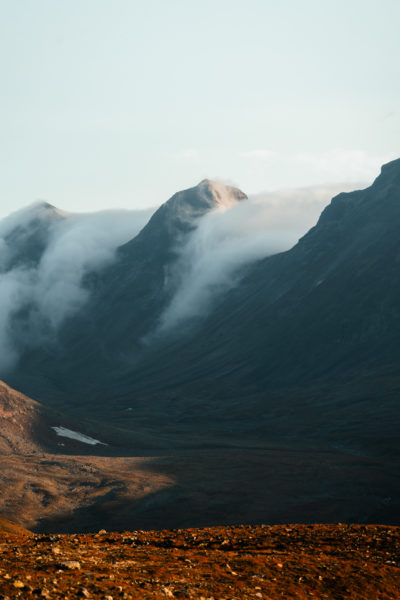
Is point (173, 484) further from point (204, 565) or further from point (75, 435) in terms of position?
point (204, 565)

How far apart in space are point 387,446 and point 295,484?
5213cm

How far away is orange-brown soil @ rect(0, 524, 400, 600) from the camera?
20.6 m

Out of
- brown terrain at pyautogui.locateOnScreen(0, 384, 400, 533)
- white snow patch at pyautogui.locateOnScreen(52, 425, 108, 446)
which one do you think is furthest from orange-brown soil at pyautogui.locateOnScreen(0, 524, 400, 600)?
white snow patch at pyautogui.locateOnScreen(52, 425, 108, 446)

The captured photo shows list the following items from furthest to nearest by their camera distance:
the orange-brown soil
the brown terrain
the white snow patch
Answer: the white snow patch < the brown terrain < the orange-brown soil

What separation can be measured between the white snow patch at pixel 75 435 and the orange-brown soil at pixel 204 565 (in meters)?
133

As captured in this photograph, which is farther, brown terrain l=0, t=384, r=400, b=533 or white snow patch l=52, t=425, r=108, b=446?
white snow patch l=52, t=425, r=108, b=446

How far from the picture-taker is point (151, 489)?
370 feet

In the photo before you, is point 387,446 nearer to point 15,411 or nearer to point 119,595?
point 15,411

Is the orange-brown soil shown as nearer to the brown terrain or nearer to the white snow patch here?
the brown terrain

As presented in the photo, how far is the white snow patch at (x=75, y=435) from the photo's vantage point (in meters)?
164

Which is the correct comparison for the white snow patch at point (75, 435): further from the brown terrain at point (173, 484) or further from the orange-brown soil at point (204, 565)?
the orange-brown soil at point (204, 565)

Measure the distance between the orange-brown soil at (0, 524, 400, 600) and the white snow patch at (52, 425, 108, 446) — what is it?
133m

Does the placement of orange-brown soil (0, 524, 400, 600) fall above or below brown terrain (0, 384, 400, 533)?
above

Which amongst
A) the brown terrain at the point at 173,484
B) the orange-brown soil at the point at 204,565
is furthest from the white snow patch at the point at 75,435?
the orange-brown soil at the point at 204,565
